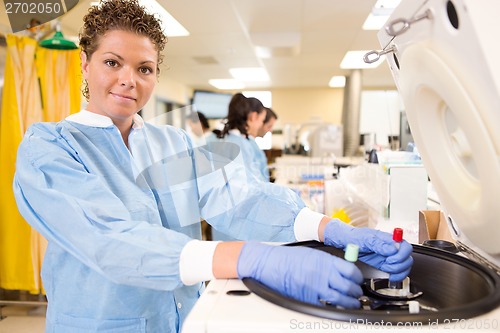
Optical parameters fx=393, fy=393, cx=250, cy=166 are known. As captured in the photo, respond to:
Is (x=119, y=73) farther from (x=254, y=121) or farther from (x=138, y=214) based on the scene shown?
(x=254, y=121)

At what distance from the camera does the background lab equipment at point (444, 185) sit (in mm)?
548

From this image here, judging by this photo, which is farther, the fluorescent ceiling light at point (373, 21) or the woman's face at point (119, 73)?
the fluorescent ceiling light at point (373, 21)

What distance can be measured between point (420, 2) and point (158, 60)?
0.81 m

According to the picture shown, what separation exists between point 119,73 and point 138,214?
0.39 m

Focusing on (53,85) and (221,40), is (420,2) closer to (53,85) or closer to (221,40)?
(53,85)

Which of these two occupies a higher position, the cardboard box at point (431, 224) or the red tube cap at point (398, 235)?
the red tube cap at point (398, 235)

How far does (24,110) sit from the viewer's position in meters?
2.87

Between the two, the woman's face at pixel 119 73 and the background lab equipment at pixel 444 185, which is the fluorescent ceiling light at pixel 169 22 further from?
the background lab equipment at pixel 444 185

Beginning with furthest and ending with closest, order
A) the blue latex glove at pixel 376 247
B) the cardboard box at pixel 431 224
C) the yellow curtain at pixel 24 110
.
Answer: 1. the yellow curtain at pixel 24 110
2. the cardboard box at pixel 431 224
3. the blue latex glove at pixel 376 247

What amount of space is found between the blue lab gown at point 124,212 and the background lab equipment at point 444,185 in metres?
0.22

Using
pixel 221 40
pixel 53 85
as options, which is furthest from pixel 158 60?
pixel 221 40

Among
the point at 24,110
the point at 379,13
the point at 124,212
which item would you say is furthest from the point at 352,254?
the point at 379,13

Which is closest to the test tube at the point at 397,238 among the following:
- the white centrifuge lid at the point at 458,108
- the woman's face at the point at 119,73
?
the white centrifuge lid at the point at 458,108

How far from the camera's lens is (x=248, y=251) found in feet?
2.42
